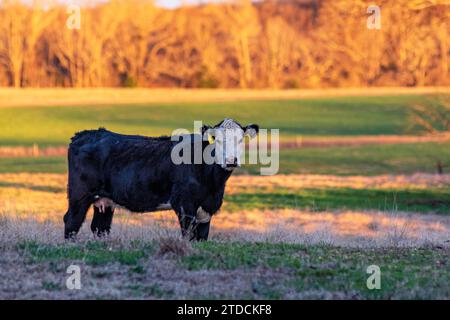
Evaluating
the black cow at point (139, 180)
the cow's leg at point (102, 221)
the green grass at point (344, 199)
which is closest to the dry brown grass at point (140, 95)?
the green grass at point (344, 199)

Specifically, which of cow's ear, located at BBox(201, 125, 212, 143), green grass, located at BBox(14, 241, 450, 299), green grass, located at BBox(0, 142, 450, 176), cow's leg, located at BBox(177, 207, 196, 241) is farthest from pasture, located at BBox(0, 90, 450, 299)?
cow's ear, located at BBox(201, 125, 212, 143)

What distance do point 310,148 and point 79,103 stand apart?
1213 inches

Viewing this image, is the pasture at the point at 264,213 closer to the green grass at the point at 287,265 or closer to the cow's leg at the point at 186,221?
the green grass at the point at 287,265

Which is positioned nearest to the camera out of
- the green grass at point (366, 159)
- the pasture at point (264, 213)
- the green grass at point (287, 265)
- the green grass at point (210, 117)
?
the green grass at point (287, 265)

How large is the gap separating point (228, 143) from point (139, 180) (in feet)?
5.90

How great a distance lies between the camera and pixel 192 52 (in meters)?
98.6

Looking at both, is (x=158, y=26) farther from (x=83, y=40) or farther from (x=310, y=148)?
(x=310, y=148)

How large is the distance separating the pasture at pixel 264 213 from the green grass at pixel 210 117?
181 mm

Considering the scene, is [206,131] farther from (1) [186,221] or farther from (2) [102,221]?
(2) [102,221]

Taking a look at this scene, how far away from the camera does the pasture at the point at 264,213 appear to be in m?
8.84

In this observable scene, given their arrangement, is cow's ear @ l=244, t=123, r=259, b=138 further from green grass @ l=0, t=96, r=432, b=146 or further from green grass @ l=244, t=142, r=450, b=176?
green grass @ l=0, t=96, r=432, b=146

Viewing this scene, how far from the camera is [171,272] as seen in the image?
29.9 feet
